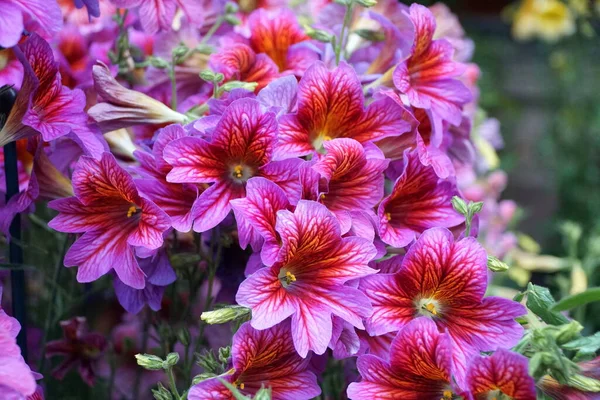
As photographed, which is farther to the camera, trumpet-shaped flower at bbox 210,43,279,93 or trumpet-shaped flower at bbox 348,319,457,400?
trumpet-shaped flower at bbox 210,43,279,93

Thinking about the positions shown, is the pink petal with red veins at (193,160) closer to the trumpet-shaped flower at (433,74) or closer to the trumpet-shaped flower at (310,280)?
the trumpet-shaped flower at (310,280)

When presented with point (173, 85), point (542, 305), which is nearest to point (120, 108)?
point (173, 85)

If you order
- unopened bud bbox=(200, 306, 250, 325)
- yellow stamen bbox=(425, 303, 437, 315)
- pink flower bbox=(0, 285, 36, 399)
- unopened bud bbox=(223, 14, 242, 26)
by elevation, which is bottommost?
yellow stamen bbox=(425, 303, 437, 315)

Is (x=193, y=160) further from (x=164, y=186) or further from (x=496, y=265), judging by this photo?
(x=496, y=265)

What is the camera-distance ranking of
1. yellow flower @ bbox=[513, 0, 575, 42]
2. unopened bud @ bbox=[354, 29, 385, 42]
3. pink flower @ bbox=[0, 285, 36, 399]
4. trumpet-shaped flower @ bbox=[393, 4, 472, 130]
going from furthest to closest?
yellow flower @ bbox=[513, 0, 575, 42], unopened bud @ bbox=[354, 29, 385, 42], trumpet-shaped flower @ bbox=[393, 4, 472, 130], pink flower @ bbox=[0, 285, 36, 399]

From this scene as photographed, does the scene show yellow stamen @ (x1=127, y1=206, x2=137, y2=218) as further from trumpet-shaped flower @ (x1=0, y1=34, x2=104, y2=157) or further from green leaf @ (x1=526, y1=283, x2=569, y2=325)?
green leaf @ (x1=526, y1=283, x2=569, y2=325)

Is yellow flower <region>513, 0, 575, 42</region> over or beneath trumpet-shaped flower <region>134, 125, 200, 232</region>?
beneath

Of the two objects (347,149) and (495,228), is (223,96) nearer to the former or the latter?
(347,149)

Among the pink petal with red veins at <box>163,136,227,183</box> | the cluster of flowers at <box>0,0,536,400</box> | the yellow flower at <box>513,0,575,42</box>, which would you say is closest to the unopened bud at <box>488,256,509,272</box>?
the cluster of flowers at <box>0,0,536,400</box>

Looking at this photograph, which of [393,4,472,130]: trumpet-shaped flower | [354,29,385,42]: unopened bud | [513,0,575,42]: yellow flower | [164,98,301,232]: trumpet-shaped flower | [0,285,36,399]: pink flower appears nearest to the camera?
[0,285,36,399]: pink flower
